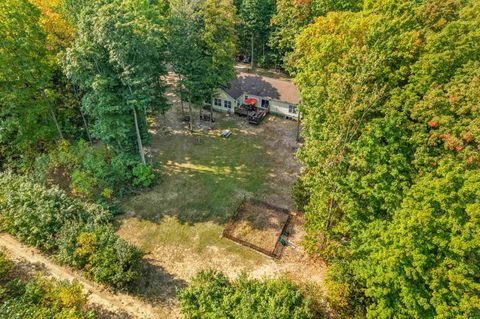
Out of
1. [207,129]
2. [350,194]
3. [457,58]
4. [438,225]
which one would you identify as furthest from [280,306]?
[207,129]

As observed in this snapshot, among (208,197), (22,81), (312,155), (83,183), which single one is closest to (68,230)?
(83,183)

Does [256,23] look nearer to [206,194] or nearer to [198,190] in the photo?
[198,190]

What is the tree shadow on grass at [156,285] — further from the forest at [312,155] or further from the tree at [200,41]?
the tree at [200,41]

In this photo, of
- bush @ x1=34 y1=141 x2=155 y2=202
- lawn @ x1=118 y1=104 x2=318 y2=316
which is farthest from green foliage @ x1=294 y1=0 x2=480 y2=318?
bush @ x1=34 y1=141 x2=155 y2=202

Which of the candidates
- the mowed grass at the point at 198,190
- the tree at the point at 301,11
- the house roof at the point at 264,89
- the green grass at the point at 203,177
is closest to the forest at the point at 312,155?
the mowed grass at the point at 198,190

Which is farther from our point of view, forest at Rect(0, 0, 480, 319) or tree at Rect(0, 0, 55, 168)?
tree at Rect(0, 0, 55, 168)

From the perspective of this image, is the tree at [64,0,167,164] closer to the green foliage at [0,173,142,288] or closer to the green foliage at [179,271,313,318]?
the green foliage at [0,173,142,288]

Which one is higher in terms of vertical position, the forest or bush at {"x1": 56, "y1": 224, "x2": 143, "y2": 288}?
the forest
